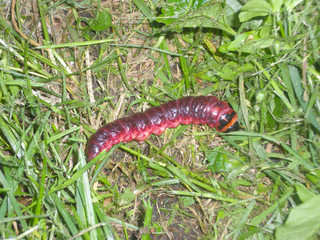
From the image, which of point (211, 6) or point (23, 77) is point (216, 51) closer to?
point (211, 6)

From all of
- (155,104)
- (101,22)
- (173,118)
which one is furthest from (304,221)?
(101,22)

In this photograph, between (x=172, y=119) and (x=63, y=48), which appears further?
(x=63, y=48)

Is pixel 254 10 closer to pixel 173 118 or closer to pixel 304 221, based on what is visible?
pixel 173 118

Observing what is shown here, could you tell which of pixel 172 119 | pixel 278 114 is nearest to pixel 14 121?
pixel 172 119

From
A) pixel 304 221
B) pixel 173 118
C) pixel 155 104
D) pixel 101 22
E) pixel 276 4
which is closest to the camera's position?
pixel 304 221

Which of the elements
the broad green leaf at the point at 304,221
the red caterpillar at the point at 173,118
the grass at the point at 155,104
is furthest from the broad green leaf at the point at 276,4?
the broad green leaf at the point at 304,221

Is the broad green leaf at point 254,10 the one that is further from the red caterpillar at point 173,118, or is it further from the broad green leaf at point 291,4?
the red caterpillar at point 173,118

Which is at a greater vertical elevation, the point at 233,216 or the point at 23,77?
the point at 23,77
